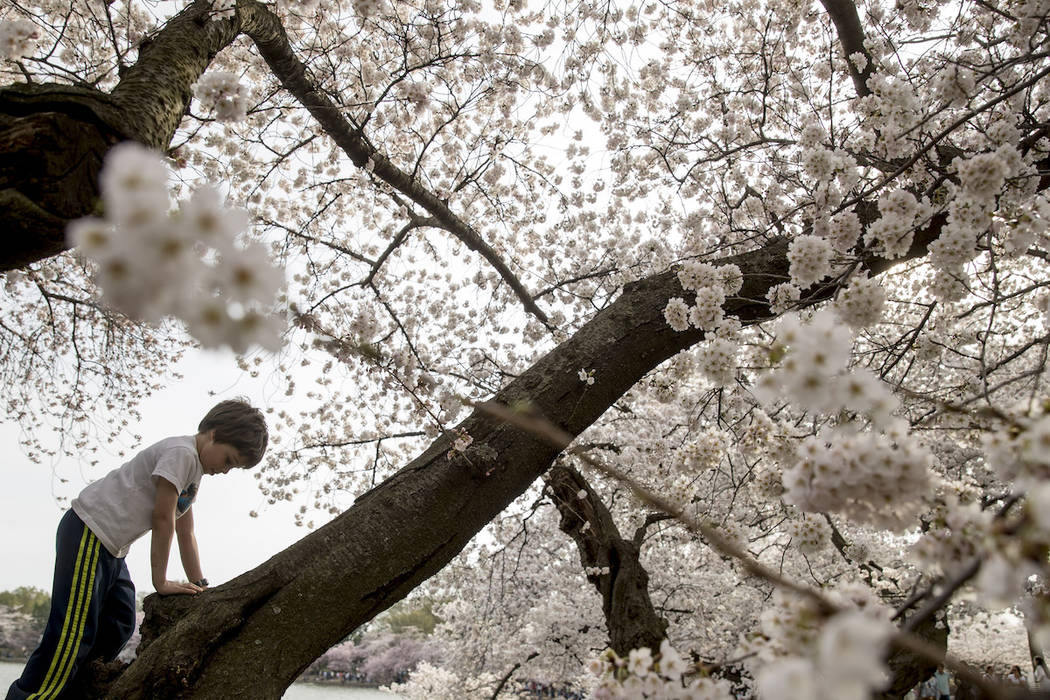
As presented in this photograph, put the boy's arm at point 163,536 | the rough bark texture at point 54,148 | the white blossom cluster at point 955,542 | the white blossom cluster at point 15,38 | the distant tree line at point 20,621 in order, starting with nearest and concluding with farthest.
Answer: the white blossom cluster at point 955,542 → the rough bark texture at point 54,148 → the boy's arm at point 163,536 → the white blossom cluster at point 15,38 → the distant tree line at point 20,621

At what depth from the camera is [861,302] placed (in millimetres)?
1617

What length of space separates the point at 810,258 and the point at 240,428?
218cm

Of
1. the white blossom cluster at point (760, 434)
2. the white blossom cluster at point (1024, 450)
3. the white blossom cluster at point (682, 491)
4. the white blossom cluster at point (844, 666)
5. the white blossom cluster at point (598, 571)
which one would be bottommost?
the white blossom cluster at point (844, 666)

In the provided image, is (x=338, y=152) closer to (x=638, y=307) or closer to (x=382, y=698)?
(x=638, y=307)

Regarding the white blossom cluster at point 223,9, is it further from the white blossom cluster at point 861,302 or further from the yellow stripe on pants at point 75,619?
the white blossom cluster at point 861,302

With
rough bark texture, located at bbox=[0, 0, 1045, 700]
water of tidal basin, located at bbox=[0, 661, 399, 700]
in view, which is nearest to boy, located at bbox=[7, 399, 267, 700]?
rough bark texture, located at bbox=[0, 0, 1045, 700]

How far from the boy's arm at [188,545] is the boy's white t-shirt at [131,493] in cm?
24

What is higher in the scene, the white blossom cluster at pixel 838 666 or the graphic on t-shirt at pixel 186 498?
the graphic on t-shirt at pixel 186 498

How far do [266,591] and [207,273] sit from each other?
1612 mm

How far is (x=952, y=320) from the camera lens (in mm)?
2525

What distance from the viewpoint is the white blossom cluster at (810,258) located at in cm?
175

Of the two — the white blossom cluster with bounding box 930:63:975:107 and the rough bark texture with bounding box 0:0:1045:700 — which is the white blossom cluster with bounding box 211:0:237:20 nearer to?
the rough bark texture with bounding box 0:0:1045:700

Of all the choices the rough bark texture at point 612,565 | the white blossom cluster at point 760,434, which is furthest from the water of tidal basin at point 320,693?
the white blossom cluster at point 760,434

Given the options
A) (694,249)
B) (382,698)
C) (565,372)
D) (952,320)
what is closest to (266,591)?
(565,372)
